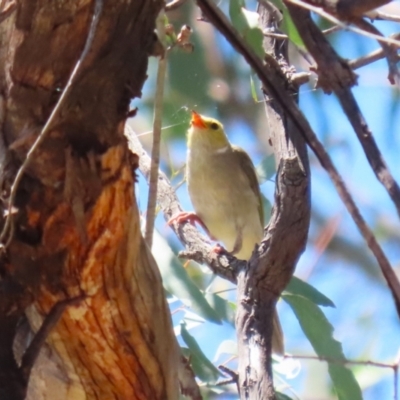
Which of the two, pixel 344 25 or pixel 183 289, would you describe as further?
pixel 183 289

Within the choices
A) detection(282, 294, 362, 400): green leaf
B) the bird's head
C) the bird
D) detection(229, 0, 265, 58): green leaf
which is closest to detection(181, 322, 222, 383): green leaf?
detection(282, 294, 362, 400): green leaf

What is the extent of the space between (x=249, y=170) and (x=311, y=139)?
2.92m

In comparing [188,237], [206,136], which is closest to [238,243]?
[206,136]

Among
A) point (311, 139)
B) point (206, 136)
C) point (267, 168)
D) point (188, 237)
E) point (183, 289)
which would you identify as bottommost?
point (311, 139)

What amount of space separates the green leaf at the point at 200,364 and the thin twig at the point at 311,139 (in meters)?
1.49

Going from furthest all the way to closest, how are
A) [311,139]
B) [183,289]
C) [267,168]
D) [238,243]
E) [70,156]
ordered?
[238,243]
[267,168]
[183,289]
[70,156]
[311,139]

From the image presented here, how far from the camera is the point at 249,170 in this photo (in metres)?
3.49

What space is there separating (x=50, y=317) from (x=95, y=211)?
151 mm

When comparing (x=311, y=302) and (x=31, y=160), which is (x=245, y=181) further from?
(x=31, y=160)

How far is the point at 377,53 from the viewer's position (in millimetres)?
1394

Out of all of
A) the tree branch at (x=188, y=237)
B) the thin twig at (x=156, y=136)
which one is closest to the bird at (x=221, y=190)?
the tree branch at (x=188, y=237)

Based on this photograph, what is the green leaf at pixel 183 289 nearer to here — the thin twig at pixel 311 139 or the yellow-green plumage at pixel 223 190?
the thin twig at pixel 311 139

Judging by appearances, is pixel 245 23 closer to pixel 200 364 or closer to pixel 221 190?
pixel 200 364

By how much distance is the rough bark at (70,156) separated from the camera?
2.76 ft
